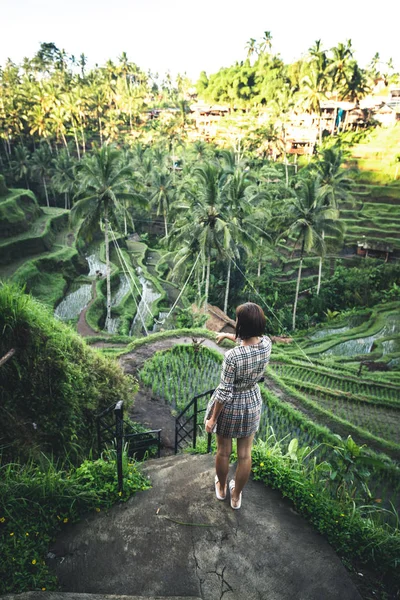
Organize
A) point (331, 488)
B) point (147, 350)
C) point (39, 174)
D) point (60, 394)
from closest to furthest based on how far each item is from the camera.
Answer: point (331, 488) → point (60, 394) → point (147, 350) → point (39, 174)

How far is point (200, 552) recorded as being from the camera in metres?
3.27

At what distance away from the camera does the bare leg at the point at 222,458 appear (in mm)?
3445

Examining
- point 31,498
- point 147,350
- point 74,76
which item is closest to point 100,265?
point 147,350

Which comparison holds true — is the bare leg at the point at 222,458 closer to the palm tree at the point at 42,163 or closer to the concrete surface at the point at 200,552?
the concrete surface at the point at 200,552

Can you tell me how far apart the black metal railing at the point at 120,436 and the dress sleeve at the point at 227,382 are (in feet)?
3.09

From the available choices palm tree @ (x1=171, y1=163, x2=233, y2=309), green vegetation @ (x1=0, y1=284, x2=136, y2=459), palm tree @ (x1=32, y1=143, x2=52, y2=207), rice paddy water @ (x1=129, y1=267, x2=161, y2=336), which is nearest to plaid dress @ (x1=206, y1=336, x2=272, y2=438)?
green vegetation @ (x1=0, y1=284, x2=136, y2=459)

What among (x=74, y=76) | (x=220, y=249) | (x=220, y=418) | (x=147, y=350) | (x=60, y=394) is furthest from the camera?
(x=74, y=76)

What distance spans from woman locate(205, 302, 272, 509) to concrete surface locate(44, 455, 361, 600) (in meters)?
0.42

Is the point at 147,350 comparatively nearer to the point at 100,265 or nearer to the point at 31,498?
the point at 31,498

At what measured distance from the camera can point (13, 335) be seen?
5.39 meters

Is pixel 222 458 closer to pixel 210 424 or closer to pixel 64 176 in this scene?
pixel 210 424

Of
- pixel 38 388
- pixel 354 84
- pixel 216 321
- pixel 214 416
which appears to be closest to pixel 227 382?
pixel 214 416

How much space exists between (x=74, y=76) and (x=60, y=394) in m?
74.1

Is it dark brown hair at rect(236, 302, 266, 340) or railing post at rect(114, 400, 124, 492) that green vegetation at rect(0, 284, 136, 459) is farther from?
dark brown hair at rect(236, 302, 266, 340)
